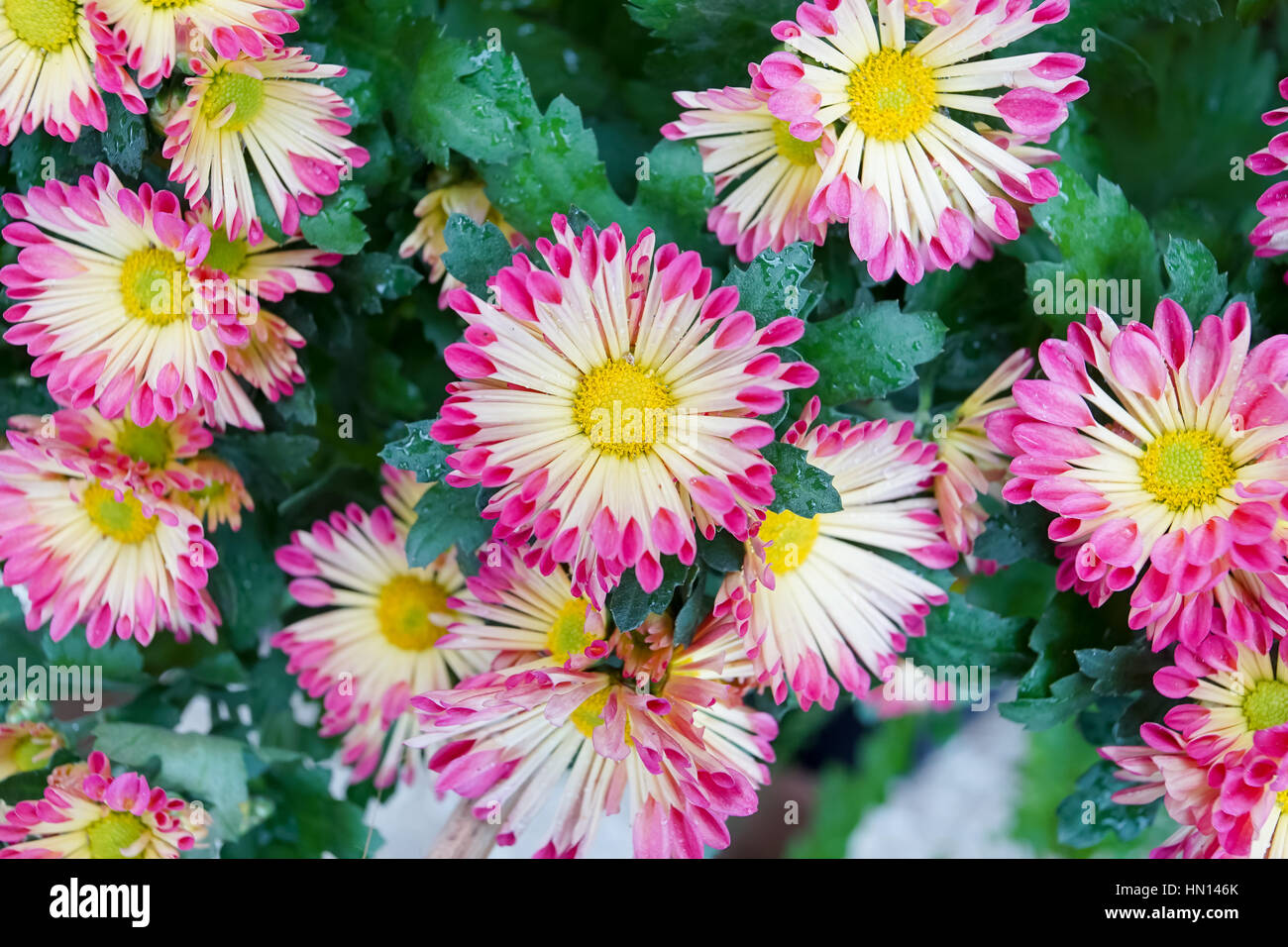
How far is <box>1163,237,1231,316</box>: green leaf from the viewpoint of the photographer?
0.62 m

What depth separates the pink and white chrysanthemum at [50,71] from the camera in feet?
1.97

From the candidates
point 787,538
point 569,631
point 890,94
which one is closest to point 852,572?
point 787,538

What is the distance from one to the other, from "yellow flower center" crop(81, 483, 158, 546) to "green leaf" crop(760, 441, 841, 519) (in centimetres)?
45

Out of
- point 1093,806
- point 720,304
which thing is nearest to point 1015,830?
point 1093,806

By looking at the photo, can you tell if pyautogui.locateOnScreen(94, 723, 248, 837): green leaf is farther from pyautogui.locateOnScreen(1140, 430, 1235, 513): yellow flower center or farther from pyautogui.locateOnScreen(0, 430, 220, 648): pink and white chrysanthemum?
pyautogui.locateOnScreen(1140, 430, 1235, 513): yellow flower center

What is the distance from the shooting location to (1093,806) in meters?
0.75

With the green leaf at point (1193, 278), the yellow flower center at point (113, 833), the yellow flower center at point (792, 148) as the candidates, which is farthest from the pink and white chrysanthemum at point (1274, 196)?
the yellow flower center at point (113, 833)

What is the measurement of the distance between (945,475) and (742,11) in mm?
328

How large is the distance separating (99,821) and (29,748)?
104mm

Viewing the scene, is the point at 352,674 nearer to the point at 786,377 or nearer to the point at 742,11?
the point at 786,377

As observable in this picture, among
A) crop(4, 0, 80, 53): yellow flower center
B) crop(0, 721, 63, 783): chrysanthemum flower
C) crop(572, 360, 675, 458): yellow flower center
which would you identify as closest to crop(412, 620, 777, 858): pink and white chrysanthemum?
crop(572, 360, 675, 458): yellow flower center

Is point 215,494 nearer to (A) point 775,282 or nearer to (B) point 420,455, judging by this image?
(B) point 420,455

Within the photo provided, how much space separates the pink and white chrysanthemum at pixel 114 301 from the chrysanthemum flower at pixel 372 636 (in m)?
0.18

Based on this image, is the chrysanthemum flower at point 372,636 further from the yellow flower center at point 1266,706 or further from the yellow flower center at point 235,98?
the yellow flower center at point 1266,706
